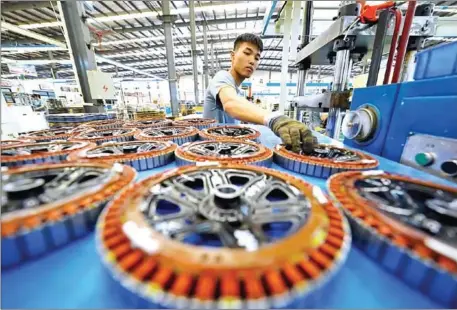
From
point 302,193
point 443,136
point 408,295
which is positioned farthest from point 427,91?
point 408,295

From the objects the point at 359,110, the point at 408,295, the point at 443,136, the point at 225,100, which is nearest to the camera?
the point at 408,295

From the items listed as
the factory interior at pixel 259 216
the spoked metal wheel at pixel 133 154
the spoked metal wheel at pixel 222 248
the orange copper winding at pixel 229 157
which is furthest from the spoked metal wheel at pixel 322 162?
the spoked metal wheel at pixel 133 154

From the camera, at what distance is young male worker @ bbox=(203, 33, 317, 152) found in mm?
1530

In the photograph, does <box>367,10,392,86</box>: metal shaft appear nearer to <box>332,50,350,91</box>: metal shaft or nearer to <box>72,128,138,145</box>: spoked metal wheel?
<box>332,50,350,91</box>: metal shaft

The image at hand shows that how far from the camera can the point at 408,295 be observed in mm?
560

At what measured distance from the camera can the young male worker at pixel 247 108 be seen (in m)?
1.53

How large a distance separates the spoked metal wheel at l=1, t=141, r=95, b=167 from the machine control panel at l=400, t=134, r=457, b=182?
2.24 meters

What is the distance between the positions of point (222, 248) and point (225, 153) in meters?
1.03

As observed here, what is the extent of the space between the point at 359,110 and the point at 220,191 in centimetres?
159

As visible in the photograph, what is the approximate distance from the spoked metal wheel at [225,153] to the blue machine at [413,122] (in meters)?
0.90

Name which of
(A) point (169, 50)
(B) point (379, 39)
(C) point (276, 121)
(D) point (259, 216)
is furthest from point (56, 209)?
(A) point (169, 50)

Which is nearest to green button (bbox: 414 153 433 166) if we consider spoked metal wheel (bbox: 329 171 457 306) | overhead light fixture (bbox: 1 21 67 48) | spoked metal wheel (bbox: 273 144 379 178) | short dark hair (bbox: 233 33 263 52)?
spoked metal wheel (bbox: 273 144 379 178)

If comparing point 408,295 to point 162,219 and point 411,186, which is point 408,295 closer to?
point 411,186

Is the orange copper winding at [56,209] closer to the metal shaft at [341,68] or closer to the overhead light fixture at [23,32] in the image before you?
the metal shaft at [341,68]
